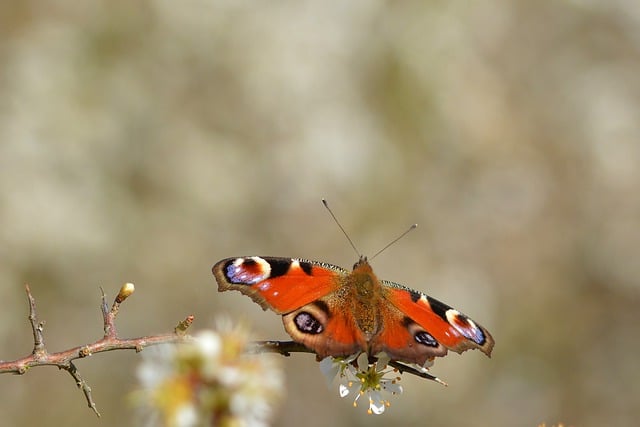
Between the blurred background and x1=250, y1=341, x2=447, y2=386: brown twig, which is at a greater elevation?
the blurred background

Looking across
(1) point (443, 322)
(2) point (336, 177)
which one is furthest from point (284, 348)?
(2) point (336, 177)

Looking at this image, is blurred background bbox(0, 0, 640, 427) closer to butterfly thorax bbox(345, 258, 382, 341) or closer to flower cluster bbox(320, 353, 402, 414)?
butterfly thorax bbox(345, 258, 382, 341)

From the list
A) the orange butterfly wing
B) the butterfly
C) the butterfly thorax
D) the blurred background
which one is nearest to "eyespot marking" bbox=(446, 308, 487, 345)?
the butterfly

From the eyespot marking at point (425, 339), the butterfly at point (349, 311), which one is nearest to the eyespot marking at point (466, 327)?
the butterfly at point (349, 311)

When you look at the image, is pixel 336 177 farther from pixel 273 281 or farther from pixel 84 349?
pixel 84 349

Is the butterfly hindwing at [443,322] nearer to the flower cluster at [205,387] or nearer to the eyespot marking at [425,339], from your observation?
the eyespot marking at [425,339]
